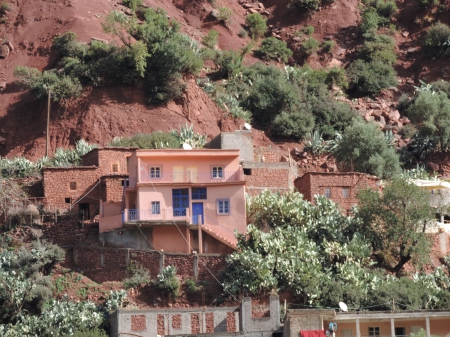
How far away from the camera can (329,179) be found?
6538 centimetres

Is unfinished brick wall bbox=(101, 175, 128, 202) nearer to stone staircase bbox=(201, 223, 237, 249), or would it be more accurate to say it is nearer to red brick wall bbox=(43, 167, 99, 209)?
red brick wall bbox=(43, 167, 99, 209)

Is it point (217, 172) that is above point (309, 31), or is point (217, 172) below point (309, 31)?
below

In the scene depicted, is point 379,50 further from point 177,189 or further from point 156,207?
point 156,207

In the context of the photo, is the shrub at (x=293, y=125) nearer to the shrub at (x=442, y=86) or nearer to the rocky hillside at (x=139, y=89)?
the rocky hillside at (x=139, y=89)

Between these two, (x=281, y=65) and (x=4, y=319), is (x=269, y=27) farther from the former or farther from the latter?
(x=4, y=319)

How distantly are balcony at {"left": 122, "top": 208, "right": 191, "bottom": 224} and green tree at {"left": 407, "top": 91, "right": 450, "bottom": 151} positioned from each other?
63.2 ft

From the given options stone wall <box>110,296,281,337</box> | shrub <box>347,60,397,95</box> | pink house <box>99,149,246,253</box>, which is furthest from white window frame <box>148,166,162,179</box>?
shrub <box>347,60,397,95</box>

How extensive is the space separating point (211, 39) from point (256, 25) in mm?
5524

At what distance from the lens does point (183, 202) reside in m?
61.5

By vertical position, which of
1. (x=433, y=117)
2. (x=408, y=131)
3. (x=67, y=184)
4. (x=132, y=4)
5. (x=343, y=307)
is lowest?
(x=343, y=307)

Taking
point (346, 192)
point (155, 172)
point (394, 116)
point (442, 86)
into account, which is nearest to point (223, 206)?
point (155, 172)

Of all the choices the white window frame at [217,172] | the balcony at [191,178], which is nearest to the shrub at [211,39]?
the white window frame at [217,172]

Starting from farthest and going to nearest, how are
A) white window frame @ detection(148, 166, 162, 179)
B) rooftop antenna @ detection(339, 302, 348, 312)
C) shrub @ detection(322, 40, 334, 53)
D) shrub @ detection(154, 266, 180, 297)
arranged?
shrub @ detection(322, 40, 334, 53) < white window frame @ detection(148, 166, 162, 179) < shrub @ detection(154, 266, 180, 297) < rooftop antenna @ detection(339, 302, 348, 312)

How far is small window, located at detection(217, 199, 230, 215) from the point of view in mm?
61250
